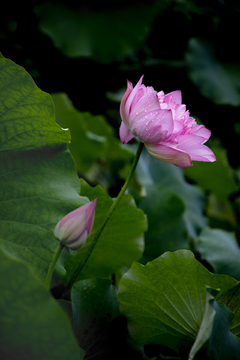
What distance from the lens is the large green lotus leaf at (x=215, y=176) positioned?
1311mm

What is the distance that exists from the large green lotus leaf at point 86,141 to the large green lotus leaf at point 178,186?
92mm

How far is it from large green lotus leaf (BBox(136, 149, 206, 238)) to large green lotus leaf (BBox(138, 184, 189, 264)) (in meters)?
0.21

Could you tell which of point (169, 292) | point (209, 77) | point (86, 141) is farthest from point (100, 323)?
point (209, 77)

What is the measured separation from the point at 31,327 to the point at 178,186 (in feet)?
3.19

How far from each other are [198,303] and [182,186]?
31.5 inches

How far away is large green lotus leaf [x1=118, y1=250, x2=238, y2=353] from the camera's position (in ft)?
1.36

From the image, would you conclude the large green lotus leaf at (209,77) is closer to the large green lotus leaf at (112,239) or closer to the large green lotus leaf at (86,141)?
the large green lotus leaf at (86,141)

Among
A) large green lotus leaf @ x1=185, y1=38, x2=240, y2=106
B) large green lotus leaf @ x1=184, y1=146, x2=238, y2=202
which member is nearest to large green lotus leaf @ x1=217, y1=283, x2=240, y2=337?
large green lotus leaf @ x1=184, y1=146, x2=238, y2=202

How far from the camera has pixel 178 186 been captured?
1.17m

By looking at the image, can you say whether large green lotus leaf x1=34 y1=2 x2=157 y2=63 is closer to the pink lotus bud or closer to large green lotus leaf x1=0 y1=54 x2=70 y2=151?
large green lotus leaf x1=0 y1=54 x2=70 y2=151

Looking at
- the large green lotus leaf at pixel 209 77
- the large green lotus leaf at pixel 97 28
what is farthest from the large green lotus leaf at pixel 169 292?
the large green lotus leaf at pixel 209 77

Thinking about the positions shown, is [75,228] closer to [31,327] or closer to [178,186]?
[31,327]

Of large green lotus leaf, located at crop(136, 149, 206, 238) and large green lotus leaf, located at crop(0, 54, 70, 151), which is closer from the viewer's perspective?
large green lotus leaf, located at crop(0, 54, 70, 151)

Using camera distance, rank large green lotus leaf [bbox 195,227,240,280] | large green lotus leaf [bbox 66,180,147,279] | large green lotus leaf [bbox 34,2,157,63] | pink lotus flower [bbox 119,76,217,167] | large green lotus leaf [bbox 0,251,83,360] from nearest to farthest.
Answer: large green lotus leaf [bbox 0,251,83,360], pink lotus flower [bbox 119,76,217,167], large green lotus leaf [bbox 66,180,147,279], large green lotus leaf [bbox 195,227,240,280], large green lotus leaf [bbox 34,2,157,63]
